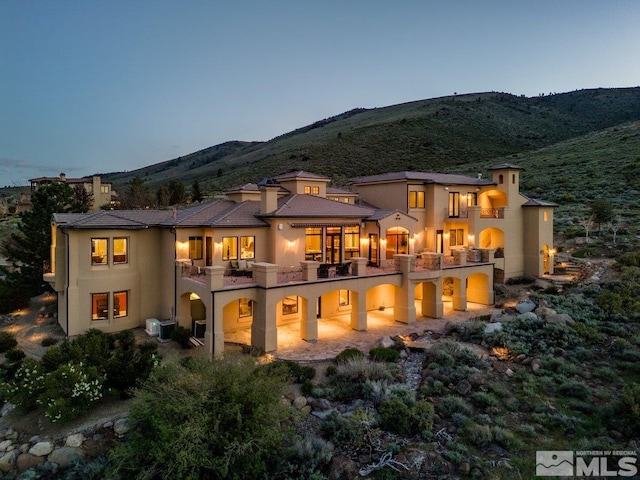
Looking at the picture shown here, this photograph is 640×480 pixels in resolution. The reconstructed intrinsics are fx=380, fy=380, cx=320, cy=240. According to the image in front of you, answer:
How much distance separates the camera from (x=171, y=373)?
10797 millimetres

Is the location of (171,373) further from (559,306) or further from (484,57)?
(484,57)

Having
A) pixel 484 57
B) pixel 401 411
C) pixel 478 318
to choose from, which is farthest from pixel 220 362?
pixel 484 57

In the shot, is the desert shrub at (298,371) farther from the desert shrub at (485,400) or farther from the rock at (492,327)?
the rock at (492,327)

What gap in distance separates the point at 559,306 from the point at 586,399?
956cm

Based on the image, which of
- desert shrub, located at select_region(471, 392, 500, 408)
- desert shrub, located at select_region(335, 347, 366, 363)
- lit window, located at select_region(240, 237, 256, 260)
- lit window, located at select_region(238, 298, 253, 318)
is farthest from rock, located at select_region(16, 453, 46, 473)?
desert shrub, located at select_region(471, 392, 500, 408)

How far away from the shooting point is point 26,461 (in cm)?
1125

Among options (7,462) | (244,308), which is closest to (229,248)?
(244,308)

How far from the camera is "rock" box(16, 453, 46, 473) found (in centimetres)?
1115

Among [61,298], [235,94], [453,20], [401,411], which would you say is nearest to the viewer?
[401,411]

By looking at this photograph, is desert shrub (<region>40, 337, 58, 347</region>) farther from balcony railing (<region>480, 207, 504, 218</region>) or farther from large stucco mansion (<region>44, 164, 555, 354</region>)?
balcony railing (<region>480, 207, 504, 218</region>)

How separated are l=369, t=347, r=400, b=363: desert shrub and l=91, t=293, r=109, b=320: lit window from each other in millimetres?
13116

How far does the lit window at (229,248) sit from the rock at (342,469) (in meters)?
11.7

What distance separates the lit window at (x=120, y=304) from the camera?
62.7 feet

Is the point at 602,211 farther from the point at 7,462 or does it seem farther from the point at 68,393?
the point at 7,462
